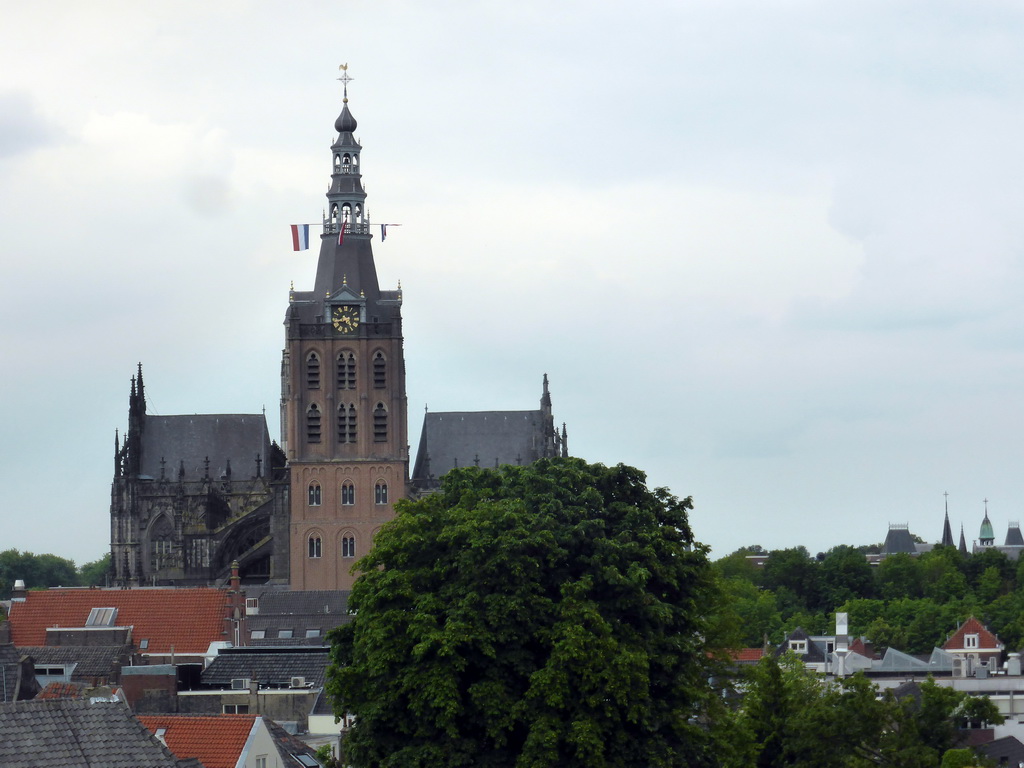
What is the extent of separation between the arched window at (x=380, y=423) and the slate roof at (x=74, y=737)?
9252 cm

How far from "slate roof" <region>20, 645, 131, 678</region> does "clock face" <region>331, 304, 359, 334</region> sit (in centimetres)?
5429

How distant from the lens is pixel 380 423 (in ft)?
408

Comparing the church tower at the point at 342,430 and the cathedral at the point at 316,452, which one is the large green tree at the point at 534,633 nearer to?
the cathedral at the point at 316,452

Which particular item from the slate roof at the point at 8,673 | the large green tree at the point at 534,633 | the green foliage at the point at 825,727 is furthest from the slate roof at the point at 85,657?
the large green tree at the point at 534,633

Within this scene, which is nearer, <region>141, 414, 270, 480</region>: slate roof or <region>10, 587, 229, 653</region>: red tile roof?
<region>10, 587, 229, 653</region>: red tile roof

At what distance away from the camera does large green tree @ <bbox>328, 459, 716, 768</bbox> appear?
43625 mm

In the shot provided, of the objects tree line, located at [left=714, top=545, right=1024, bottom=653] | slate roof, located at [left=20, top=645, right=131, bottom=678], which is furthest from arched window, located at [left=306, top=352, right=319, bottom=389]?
slate roof, located at [left=20, top=645, right=131, bottom=678]

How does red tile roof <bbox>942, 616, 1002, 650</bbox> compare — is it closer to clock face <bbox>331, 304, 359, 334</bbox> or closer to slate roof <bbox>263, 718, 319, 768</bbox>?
clock face <bbox>331, 304, 359, 334</bbox>

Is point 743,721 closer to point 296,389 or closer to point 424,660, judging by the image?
→ point 424,660

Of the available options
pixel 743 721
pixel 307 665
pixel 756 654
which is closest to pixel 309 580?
pixel 756 654

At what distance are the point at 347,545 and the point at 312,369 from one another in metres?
10.7

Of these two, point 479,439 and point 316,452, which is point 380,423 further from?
point 479,439

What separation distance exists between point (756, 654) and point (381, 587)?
65.2 m

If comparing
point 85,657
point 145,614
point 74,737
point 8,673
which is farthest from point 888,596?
point 74,737
